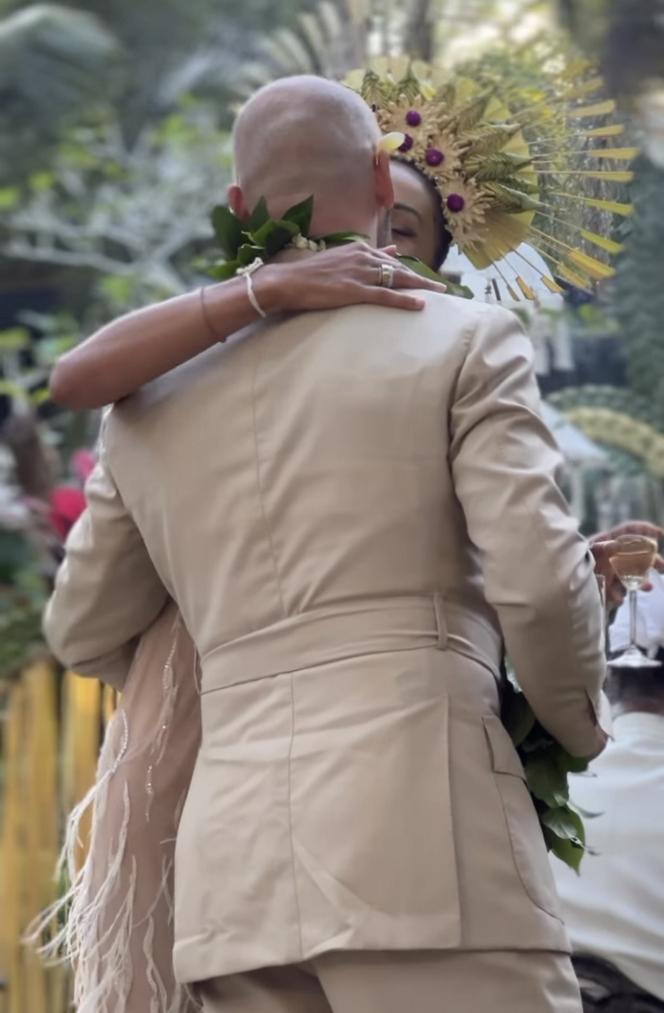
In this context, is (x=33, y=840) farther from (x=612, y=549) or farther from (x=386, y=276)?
(x=386, y=276)

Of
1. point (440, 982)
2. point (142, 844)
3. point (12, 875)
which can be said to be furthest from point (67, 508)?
point (440, 982)

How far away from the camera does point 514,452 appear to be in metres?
1.81

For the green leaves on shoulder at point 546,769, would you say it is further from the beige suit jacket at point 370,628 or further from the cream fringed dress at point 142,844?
the cream fringed dress at point 142,844

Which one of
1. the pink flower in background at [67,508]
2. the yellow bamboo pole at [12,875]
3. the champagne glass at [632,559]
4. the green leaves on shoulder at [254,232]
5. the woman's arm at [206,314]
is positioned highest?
the green leaves on shoulder at [254,232]

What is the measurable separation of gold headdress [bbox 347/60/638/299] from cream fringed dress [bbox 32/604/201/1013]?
0.83 metres

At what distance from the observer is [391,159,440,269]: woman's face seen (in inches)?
102

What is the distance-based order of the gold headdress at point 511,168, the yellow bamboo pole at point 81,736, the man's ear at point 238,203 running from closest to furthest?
the man's ear at point 238,203, the gold headdress at point 511,168, the yellow bamboo pole at point 81,736

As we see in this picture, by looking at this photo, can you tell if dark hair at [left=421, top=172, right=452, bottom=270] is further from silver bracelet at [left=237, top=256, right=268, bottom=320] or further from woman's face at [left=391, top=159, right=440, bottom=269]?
silver bracelet at [left=237, top=256, right=268, bottom=320]

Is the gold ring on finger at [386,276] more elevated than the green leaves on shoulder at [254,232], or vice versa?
the green leaves on shoulder at [254,232]

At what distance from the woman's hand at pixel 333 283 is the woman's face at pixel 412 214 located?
626 mm

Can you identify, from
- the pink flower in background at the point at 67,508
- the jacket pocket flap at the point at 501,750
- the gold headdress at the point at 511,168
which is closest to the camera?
the jacket pocket flap at the point at 501,750

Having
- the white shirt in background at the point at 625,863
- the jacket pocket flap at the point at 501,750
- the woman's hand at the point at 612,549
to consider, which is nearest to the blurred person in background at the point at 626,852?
the white shirt in background at the point at 625,863

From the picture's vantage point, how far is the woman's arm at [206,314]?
194 centimetres

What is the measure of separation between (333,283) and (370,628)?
410 millimetres
